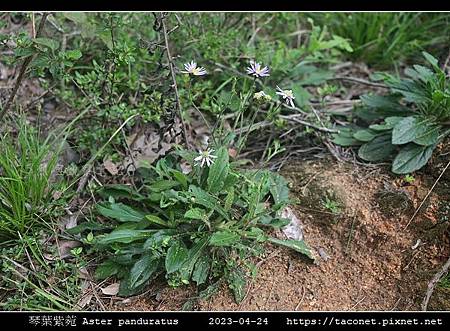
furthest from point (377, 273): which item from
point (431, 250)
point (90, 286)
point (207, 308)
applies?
point (90, 286)

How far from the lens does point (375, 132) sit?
2559 mm

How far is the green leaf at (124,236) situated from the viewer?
2051 millimetres

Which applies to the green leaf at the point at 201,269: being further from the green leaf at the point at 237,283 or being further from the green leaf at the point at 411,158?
the green leaf at the point at 411,158

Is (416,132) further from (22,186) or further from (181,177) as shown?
(22,186)

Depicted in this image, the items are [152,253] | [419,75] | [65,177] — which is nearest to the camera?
[152,253]

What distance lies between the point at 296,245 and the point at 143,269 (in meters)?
0.55

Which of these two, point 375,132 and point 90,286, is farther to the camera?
point 375,132

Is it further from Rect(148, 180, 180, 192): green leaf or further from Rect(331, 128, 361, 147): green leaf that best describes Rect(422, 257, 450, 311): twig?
Rect(148, 180, 180, 192): green leaf

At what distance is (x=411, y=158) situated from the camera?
7.90 feet

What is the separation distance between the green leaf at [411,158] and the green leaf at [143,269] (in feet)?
3.35

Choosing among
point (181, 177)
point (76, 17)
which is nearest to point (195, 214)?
point (181, 177)

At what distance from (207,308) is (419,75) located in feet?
4.38

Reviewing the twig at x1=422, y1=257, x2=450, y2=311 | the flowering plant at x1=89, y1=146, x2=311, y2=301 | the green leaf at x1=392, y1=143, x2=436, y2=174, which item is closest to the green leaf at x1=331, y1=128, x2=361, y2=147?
the green leaf at x1=392, y1=143, x2=436, y2=174
